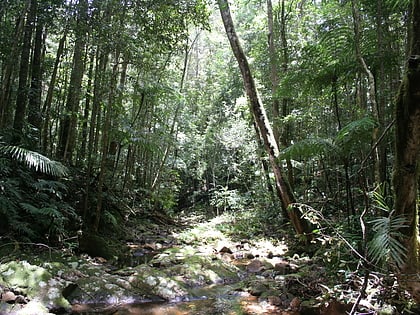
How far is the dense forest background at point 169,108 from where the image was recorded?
18.2 ft

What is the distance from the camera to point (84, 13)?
27.0 feet

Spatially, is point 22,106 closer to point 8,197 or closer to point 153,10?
point 8,197

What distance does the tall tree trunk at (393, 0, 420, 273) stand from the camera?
287cm

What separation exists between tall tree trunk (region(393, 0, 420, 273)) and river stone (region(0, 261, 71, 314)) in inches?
163

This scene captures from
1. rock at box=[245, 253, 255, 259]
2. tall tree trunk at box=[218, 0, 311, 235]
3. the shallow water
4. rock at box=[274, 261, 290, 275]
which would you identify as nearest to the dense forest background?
tall tree trunk at box=[218, 0, 311, 235]

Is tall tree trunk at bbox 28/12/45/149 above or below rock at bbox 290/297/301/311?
above

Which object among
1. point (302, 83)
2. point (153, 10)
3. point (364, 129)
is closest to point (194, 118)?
point (153, 10)

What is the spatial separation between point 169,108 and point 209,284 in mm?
11880

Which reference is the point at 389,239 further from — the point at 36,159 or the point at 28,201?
the point at 28,201

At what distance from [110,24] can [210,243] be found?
6679 mm

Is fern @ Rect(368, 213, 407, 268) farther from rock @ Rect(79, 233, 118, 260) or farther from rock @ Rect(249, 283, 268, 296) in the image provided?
rock @ Rect(79, 233, 118, 260)

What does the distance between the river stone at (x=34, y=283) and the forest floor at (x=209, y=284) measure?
0.01 m

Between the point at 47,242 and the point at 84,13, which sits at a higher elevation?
the point at 84,13

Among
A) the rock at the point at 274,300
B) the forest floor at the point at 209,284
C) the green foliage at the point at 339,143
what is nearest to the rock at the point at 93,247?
the forest floor at the point at 209,284
